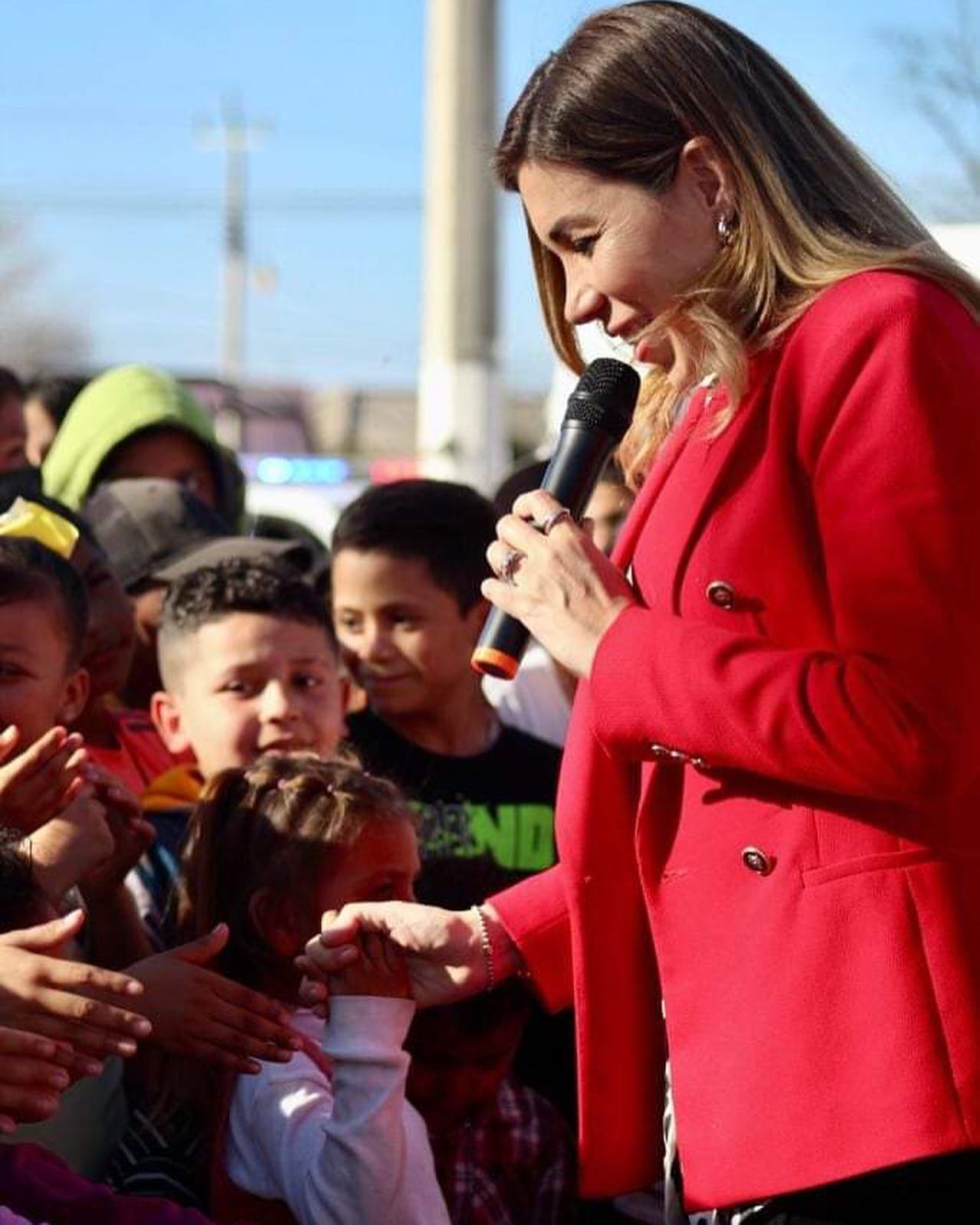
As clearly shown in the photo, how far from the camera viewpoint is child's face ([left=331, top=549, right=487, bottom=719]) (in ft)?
15.4

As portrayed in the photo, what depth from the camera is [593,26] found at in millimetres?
2455

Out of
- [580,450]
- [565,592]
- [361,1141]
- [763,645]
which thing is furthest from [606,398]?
[361,1141]

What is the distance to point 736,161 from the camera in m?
2.32

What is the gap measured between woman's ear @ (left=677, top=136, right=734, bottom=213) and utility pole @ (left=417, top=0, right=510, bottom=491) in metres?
11.6

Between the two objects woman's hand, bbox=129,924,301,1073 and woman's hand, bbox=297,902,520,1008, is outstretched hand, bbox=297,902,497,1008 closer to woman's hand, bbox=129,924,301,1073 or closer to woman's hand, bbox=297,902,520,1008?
woman's hand, bbox=297,902,520,1008

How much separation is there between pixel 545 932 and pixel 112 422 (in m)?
3.75

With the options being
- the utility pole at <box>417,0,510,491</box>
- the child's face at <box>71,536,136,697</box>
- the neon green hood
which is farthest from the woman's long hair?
the utility pole at <box>417,0,510,491</box>

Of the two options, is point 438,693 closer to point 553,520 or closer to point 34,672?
point 34,672

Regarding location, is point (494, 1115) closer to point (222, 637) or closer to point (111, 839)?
point (111, 839)

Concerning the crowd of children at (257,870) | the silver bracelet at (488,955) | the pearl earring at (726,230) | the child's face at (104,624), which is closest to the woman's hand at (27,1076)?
the crowd of children at (257,870)

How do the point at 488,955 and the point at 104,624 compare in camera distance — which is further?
the point at 104,624

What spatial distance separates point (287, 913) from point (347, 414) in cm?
4232

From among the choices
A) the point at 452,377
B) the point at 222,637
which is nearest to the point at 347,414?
the point at 452,377

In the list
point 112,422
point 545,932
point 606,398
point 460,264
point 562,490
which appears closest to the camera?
point 562,490
